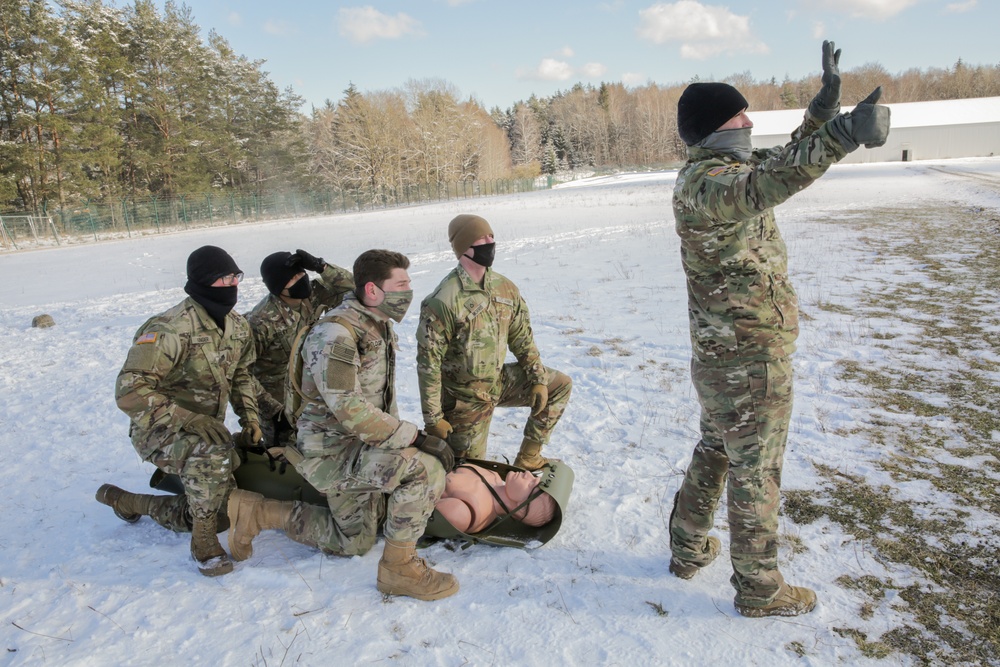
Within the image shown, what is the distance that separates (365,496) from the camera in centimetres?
357

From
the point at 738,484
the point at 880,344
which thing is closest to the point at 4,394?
the point at 738,484

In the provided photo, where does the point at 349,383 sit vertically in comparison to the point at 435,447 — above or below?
above

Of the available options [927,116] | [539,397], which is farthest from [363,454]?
[927,116]

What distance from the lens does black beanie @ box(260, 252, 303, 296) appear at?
4.56 metres

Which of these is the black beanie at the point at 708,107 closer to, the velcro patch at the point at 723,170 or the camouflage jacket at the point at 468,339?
the velcro patch at the point at 723,170

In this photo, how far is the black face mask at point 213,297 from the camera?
392cm

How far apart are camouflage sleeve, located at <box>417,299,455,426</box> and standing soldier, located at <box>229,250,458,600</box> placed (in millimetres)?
322

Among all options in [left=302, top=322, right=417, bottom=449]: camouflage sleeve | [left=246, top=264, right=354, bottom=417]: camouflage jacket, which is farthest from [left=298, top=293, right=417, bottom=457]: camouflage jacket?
[left=246, top=264, right=354, bottom=417]: camouflage jacket

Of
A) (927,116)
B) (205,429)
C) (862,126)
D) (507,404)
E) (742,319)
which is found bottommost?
(507,404)

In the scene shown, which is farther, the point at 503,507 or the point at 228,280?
the point at 228,280

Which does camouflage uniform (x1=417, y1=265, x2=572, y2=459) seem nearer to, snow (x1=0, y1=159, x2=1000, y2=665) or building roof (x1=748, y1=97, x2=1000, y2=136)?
snow (x1=0, y1=159, x2=1000, y2=665)

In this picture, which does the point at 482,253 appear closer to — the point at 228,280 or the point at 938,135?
the point at 228,280

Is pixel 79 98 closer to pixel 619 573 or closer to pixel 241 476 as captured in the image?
pixel 241 476

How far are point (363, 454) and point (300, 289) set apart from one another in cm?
189
